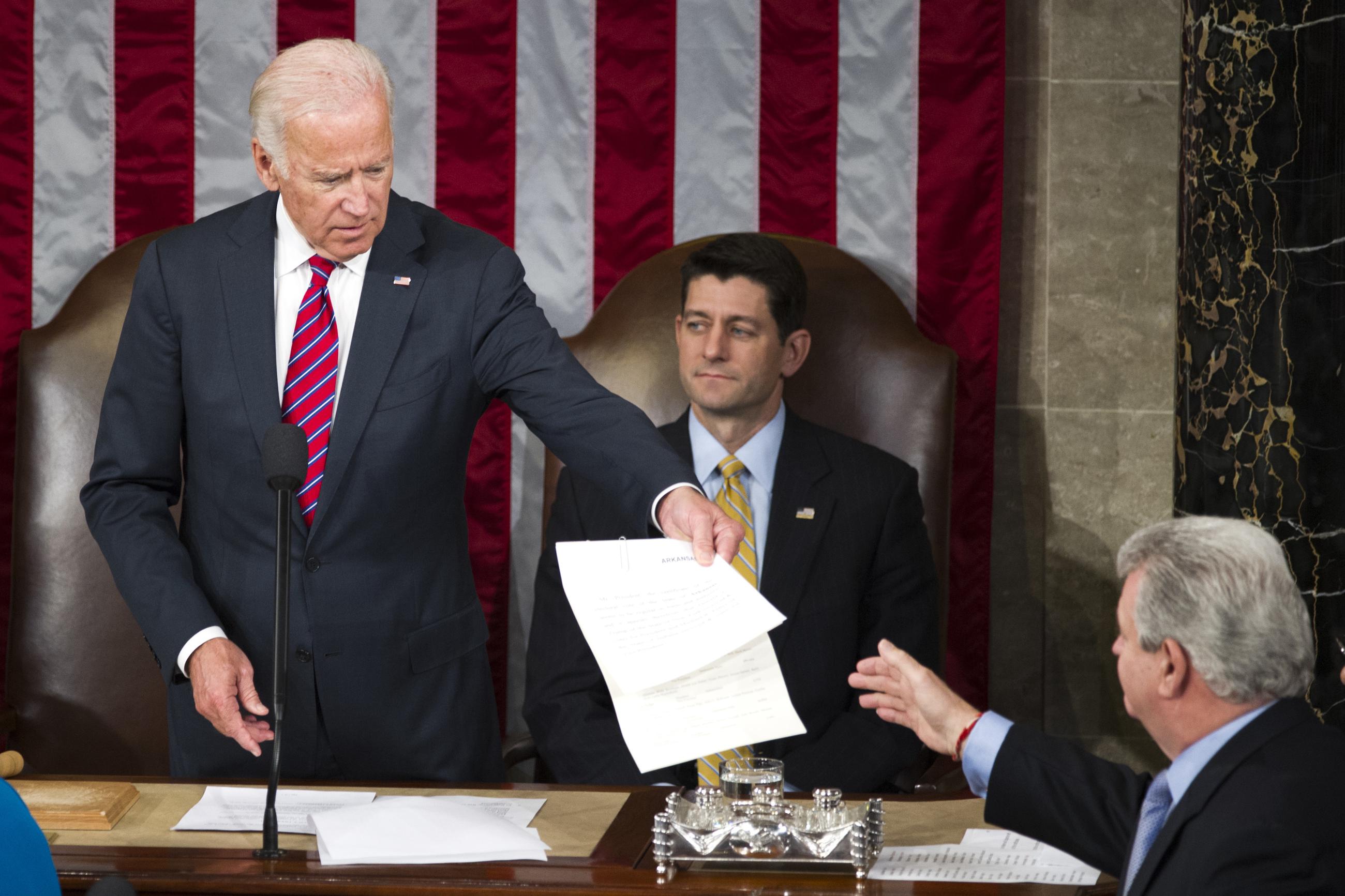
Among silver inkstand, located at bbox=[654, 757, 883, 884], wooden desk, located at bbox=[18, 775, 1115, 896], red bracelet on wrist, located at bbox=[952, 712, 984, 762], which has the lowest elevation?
wooden desk, located at bbox=[18, 775, 1115, 896]

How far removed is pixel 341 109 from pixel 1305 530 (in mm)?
2250

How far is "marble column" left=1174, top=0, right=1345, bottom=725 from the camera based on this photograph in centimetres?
318

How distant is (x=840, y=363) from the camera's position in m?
3.92

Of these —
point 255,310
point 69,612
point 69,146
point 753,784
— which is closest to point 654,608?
point 753,784

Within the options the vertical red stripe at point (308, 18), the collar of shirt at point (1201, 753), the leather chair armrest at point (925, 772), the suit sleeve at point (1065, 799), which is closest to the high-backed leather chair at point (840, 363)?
the leather chair armrest at point (925, 772)

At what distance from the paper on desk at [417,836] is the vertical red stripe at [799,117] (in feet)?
7.44

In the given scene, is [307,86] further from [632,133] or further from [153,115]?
[153,115]

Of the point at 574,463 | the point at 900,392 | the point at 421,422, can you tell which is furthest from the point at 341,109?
the point at 900,392

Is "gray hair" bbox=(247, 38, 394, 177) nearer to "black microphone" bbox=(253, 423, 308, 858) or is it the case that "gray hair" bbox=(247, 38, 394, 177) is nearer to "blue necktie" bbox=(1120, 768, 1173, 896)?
"black microphone" bbox=(253, 423, 308, 858)

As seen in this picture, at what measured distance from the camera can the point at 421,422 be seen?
2.70 meters

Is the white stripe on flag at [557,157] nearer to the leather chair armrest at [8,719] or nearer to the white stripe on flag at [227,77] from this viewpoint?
the white stripe on flag at [227,77]

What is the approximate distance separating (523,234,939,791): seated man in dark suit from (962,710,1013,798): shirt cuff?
120cm

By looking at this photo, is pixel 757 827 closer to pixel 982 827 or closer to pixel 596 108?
pixel 982 827

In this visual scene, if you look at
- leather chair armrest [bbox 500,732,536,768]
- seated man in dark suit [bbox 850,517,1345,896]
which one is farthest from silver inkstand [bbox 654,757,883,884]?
leather chair armrest [bbox 500,732,536,768]
